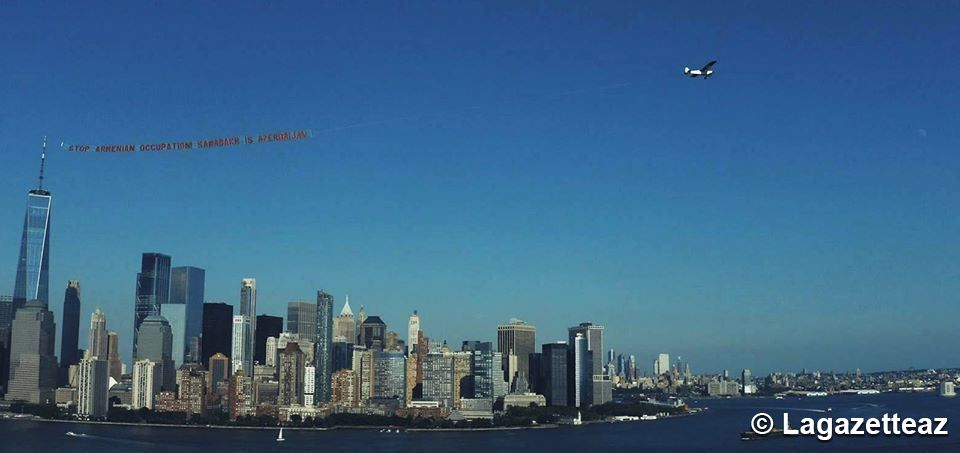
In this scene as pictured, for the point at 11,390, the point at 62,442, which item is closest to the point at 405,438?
the point at 62,442

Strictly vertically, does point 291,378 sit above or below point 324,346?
below

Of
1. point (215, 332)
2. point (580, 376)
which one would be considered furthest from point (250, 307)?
point (580, 376)

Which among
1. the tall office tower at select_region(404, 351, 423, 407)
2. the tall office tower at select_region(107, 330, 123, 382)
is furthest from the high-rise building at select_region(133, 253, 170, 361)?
Answer: the tall office tower at select_region(404, 351, 423, 407)

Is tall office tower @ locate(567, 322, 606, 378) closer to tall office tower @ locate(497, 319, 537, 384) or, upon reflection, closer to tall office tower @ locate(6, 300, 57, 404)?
tall office tower @ locate(497, 319, 537, 384)

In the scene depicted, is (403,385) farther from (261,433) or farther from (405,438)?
(405,438)

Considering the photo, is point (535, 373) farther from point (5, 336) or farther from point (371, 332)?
point (5, 336)

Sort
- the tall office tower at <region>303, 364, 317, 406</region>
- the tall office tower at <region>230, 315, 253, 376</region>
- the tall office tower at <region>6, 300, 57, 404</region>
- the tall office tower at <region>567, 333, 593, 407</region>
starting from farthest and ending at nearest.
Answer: the tall office tower at <region>230, 315, 253, 376</region>
the tall office tower at <region>6, 300, 57, 404</region>
the tall office tower at <region>567, 333, 593, 407</region>
the tall office tower at <region>303, 364, 317, 406</region>

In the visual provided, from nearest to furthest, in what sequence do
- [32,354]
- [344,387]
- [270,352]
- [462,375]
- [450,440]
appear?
[450,440]
[344,387]
[462,375]
[32,354]
[270,352]
